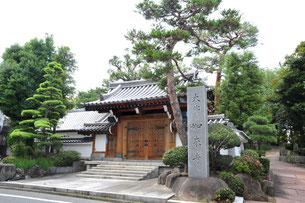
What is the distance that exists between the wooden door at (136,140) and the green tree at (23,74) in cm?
456

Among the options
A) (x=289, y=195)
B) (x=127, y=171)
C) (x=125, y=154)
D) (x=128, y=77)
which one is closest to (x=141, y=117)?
(x=125, y=154)

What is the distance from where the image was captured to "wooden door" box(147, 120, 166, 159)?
42.7 feet

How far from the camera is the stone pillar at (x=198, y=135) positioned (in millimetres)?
7180

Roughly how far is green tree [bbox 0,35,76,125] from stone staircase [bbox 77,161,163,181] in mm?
5324

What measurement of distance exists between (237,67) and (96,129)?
12.0 metres

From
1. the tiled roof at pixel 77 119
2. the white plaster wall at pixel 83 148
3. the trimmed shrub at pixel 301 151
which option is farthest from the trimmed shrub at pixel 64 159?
the trimmed shrub at pixel 301 151

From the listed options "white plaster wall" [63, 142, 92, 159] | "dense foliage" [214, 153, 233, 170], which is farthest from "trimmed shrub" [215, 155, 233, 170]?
"white plaster wall" [63, 142, 92, 159]

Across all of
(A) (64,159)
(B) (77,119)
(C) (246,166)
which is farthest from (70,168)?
(C) (246,166)

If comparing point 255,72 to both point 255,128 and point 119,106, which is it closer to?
point 255,128

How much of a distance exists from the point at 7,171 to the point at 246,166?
10.8 metres

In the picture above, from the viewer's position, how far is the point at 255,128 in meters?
13.1

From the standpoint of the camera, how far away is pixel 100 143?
48.6 ft

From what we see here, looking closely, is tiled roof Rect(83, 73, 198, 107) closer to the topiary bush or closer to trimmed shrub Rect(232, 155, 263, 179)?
trimmed shrub Rect(232, 155, 263, 179)

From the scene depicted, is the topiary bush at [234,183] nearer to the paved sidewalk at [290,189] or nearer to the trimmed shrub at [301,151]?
the paved sidewalk at [290,189]
